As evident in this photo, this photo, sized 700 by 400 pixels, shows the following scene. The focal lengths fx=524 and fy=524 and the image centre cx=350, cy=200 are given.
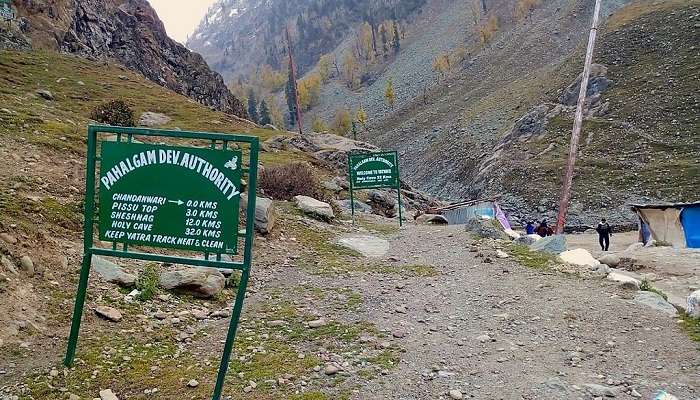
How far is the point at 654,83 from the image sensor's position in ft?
220

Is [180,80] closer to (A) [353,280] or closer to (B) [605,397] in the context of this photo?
(A) [353,280]

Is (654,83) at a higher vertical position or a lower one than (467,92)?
lower

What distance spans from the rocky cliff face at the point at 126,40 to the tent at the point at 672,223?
41.7 metres

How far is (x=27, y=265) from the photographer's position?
7.07 meters

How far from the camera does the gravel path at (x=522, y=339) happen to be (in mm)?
5684

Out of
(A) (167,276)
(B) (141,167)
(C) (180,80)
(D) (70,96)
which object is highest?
(C) (180,80)

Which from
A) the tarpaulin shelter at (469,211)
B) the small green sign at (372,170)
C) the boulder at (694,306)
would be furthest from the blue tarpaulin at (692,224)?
the boulder at (694,306)

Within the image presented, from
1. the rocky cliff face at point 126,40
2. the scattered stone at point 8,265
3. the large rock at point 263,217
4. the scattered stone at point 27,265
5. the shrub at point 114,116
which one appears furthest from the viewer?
the rocky cliff face at point 126,40

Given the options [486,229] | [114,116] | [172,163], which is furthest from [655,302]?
[114,116]

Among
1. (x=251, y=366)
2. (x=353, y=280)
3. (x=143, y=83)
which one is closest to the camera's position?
(x=251, y=366)

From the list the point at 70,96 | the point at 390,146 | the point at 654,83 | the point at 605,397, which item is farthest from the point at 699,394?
the point at 390,146

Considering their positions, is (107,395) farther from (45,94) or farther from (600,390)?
(45,94)

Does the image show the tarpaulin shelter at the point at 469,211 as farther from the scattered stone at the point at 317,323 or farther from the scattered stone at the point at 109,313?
the scattered stone at the point at 109,313

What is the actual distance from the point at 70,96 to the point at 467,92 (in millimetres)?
106118
